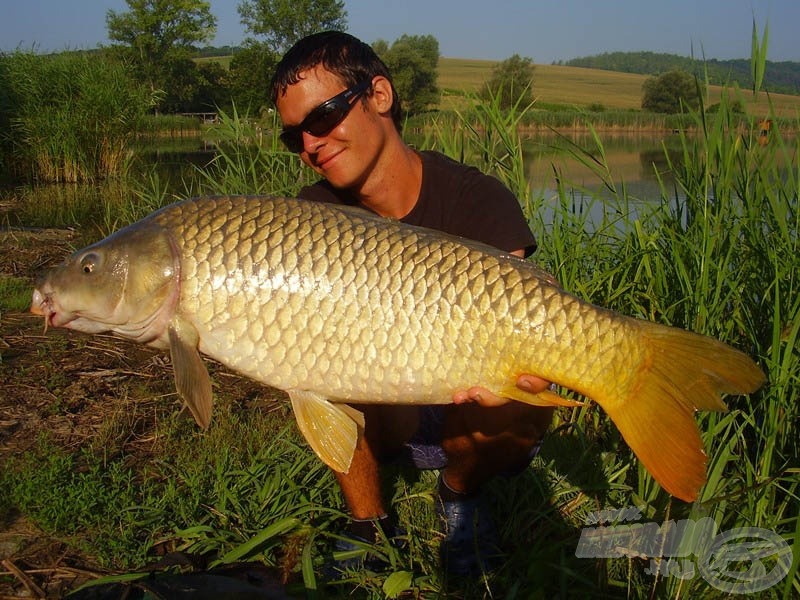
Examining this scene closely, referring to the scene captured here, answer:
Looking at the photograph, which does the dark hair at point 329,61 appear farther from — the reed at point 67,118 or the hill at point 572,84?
the hill at point 572,84

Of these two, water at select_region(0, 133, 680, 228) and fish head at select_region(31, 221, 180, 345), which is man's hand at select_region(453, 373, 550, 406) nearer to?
fish head at select_region(31, 221, 180, 345)

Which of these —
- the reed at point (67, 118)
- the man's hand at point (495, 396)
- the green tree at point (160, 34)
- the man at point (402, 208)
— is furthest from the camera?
the green tree at point (160, 34)

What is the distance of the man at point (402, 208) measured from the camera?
6.07 feet

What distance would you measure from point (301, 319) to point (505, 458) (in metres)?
0.73

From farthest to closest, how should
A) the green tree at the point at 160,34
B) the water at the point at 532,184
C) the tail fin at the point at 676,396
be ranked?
the green tree at the point at 160,34 → the water at the point at 532,184 → the tail fin at the point at 676,396

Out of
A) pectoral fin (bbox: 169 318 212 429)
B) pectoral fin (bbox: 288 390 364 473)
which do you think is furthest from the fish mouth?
pectoral fin (bbox: 288 390 364 473)

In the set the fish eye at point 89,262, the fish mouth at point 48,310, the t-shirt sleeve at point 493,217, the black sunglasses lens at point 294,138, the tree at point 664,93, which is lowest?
the fish mouth at point 48,310

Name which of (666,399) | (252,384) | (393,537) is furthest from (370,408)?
(252,384)

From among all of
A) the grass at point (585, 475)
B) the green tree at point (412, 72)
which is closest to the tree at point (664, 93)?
the green tree at point (412, 72)

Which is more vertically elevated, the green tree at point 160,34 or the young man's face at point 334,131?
the green tree at point 160,34

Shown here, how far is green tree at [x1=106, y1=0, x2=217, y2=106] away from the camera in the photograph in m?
39.4

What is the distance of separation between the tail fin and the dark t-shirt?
0.52 m

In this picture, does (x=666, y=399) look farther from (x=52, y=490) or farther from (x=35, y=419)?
(x=35, y=419)

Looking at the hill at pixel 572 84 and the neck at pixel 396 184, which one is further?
the hill at pixel 572 84
